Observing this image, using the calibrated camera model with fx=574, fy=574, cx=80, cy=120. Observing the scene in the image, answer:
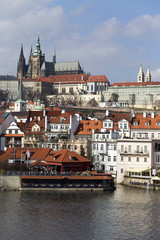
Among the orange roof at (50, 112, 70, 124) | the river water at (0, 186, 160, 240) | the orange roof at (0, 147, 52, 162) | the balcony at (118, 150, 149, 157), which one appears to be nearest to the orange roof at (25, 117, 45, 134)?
the orange roof at (50, 112, 70, 124)

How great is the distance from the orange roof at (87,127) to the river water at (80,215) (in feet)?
72.0

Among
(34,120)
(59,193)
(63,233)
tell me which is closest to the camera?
(63,233)

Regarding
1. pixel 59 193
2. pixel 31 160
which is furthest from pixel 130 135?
pixel 59 193

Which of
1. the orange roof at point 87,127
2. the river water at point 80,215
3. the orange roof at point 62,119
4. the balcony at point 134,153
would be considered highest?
the orange roof at point 62,119

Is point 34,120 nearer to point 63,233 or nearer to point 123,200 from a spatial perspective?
point 123,200

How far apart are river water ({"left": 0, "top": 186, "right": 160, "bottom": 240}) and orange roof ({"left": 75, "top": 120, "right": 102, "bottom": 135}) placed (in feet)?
72.0

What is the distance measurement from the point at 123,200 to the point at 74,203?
19.2 feet

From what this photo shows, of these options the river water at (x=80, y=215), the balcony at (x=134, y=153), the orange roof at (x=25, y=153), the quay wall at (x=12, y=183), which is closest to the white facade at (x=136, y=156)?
the balcony at (x=134, y=153)

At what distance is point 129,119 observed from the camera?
303 ft

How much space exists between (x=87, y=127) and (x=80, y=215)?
37.3 meters

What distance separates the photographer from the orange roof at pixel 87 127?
90.8 m

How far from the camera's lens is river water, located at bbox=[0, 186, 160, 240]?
158 ft

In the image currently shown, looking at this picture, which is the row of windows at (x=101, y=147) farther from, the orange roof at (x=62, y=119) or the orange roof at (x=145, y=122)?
the orange roof at (x=62, y=119)

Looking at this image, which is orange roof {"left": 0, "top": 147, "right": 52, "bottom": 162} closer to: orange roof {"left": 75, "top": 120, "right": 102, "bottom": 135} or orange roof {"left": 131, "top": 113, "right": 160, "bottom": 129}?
orange roof {"left": 75, "top": 120, "right": 102, "bottom": 135}
